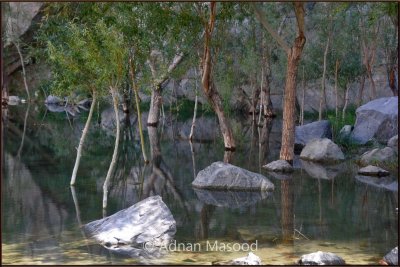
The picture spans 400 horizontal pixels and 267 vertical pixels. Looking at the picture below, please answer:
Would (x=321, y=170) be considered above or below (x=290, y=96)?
below

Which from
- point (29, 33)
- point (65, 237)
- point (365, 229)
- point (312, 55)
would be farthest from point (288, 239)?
point (29, 33)

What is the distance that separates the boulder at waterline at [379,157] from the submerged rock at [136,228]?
11.4 metres

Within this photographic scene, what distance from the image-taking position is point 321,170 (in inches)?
852

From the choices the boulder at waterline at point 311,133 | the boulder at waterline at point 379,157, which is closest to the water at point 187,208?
the boulder at waterline at point 379,157

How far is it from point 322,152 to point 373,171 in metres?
3.77

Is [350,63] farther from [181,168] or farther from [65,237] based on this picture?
[65,237]

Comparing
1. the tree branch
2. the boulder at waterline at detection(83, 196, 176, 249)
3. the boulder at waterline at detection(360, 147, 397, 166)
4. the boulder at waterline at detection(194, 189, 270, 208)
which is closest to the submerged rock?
the boulder at waterline at detection(83, 196, 176, 249)

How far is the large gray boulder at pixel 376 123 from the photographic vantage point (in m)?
28.7

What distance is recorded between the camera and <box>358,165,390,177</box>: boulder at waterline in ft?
66.4

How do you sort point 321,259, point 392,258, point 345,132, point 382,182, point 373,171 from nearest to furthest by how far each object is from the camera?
point 321,259, point 392,258, point 382,182, point 373,171, point 345,132

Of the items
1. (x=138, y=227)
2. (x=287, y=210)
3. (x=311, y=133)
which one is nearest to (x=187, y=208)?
(x=287, y=210)

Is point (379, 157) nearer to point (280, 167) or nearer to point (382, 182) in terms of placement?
point (382, 182)

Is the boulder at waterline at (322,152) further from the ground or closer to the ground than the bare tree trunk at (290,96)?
closer to the ground

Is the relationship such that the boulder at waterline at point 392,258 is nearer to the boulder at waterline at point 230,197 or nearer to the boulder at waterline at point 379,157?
the boulder at waterline at point 230,197
